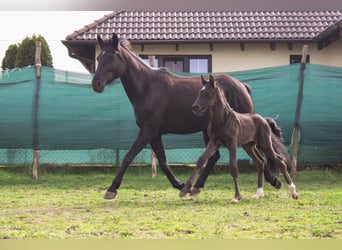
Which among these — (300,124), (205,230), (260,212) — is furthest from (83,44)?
(205,230)

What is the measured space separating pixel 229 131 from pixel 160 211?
1.18 m

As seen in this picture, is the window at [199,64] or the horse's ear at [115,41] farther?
the window at [199,64]

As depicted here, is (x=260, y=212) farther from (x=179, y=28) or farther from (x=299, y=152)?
(x=179, y=28)

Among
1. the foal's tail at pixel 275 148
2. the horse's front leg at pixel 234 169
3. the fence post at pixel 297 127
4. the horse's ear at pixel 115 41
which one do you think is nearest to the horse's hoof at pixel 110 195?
the horse's front leg at pixel 234 169

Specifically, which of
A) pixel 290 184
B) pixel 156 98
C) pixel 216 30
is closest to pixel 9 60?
pixel 216 30

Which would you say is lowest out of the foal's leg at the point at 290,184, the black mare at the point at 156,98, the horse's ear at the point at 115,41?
the foal's leg at the point at 290,184

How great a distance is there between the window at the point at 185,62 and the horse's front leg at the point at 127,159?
20.8 ft

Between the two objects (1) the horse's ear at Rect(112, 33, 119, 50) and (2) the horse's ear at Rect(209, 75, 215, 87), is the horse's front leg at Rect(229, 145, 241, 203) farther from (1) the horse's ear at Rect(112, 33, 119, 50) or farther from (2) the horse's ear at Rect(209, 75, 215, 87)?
(1) the horse's ear at Rect(112, 33, 119, 50)

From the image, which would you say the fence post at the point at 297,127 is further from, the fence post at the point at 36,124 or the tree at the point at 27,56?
the tree at the point at 27,56

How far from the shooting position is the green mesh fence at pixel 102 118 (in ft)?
24.3

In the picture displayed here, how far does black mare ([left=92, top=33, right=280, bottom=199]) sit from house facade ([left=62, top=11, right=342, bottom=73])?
5538 millimetres

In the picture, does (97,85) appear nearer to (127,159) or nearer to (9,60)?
(127,159)

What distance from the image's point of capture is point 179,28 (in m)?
11.0

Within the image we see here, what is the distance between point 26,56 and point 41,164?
18.0 feet
